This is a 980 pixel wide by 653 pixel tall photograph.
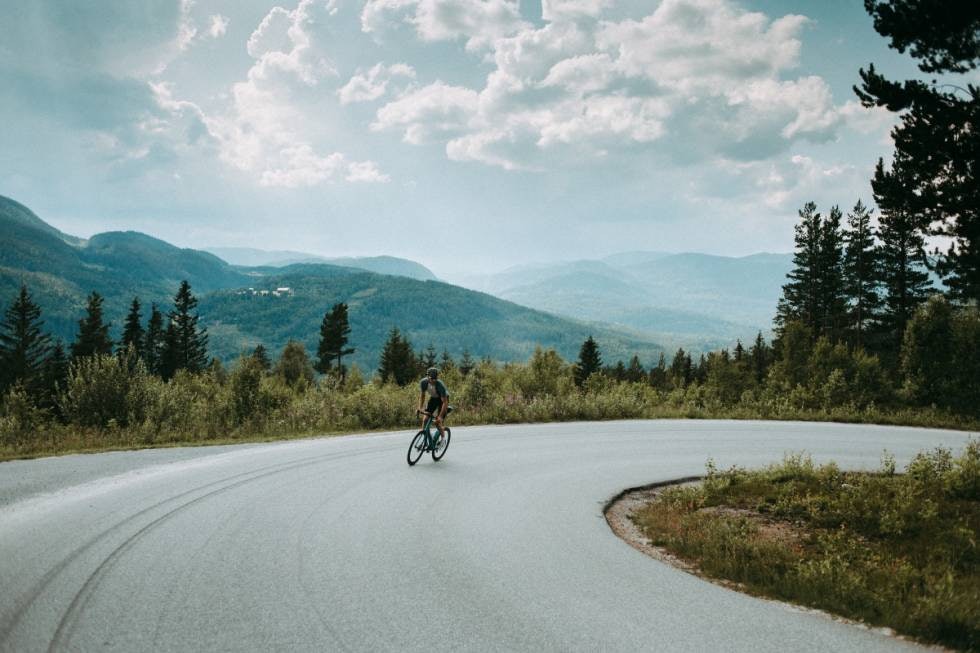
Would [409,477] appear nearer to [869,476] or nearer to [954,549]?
[954,549]

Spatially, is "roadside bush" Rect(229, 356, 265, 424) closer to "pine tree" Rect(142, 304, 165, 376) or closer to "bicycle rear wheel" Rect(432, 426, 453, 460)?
"bicycle rear wheel" Rect(432, 426, 453, 460)

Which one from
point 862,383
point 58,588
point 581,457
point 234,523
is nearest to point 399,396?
point 581,457

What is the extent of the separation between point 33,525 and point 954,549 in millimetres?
11047

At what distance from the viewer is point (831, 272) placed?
4950 centimetres

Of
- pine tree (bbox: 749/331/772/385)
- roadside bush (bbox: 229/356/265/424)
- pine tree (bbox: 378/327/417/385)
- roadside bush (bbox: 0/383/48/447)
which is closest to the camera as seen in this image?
roadside bush (bbox: 0/383/48/447)

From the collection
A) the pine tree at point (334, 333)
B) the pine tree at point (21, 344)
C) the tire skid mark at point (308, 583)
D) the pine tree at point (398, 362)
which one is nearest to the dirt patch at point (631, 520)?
the tire skid mark at point (308, 583)

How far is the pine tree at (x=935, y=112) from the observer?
8445 mm

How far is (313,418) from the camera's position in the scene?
1819 cm

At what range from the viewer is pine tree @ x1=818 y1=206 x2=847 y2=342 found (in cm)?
4867

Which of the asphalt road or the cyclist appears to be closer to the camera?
the asphalt road

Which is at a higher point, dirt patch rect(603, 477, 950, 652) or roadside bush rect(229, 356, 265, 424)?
roadside bush rect(229, 356, 265, 424)

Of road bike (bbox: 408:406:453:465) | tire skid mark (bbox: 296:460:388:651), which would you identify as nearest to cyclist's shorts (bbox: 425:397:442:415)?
road bike (bbox: 408:406:453:465)

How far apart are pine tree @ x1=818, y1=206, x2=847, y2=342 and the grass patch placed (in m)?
43.4

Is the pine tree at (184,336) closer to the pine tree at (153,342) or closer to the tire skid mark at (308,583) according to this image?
the pine tree at (153,342)
